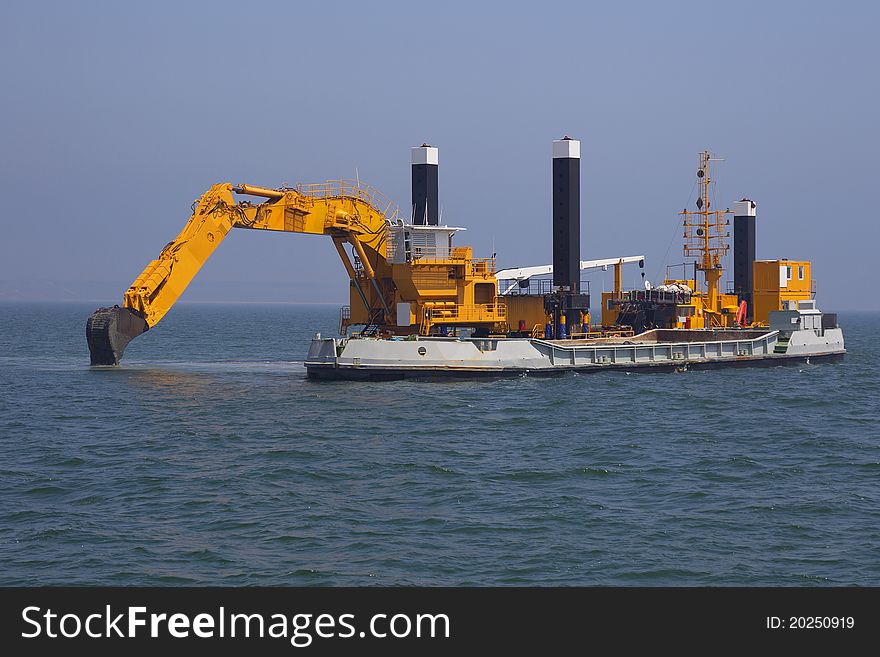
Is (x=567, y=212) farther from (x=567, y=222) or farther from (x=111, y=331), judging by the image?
(x=111, y=331)

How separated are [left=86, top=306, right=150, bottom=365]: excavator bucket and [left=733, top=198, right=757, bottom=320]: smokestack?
3324cm

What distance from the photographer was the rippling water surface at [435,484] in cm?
1702

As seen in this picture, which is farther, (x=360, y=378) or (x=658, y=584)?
(x=360, y=378)

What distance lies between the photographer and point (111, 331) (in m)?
44.3

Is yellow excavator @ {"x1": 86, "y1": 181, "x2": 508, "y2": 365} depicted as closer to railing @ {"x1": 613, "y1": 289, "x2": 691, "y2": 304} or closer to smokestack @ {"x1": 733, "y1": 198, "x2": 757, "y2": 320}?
railing @ {"x1": 613, "y1": 289, "x2": 691, "y2": 304}

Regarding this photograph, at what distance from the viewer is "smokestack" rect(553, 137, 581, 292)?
154 feet

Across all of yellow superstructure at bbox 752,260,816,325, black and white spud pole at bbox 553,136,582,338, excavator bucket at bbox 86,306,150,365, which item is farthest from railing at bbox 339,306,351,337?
yellow superstructure at bbox 752,260,816,325

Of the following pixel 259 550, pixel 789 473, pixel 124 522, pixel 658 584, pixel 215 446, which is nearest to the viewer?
pixel 658 584

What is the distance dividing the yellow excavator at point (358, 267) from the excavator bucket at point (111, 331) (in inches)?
2.0

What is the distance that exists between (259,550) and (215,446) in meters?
10.3

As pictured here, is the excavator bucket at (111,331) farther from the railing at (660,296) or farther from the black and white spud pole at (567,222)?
the railing at (660,296)
